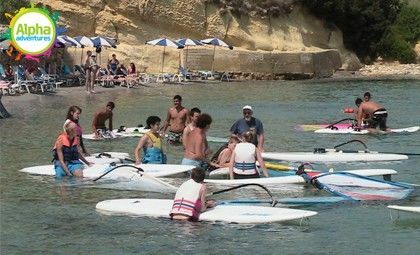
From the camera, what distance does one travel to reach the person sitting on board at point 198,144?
17.1 meters

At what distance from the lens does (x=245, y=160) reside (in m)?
16.1

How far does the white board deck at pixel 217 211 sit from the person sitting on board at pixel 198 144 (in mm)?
2615

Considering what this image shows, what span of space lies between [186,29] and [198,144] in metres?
44.0

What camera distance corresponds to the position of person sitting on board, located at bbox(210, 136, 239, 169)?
57.7 ft

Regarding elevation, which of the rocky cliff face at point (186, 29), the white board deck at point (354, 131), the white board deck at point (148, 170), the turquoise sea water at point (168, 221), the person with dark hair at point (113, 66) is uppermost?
the rocky cliff face at point (186, 29)

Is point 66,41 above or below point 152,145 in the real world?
above

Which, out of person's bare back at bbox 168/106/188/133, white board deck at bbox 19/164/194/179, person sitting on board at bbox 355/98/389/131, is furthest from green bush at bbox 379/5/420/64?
white board deck at bbox 19/164/194/179

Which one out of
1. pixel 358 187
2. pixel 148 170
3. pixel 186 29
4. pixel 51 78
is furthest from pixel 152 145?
pixel 186 29

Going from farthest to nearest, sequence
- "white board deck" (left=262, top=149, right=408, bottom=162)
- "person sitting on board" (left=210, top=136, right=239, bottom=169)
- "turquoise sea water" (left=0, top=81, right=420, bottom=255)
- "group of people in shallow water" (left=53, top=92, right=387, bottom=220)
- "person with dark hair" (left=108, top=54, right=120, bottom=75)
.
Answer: "person with dark hair" (left=108, top=54, right=120, bottom=75) < "white board deck" (left=262, top=149, right=408, bottom=162) < "person sitting on board" (left=210, top=136, right=239, bottom=169) < "group of people in shallow water" (left=53, top=92, right=387, bottom=220) < "turquoise sea water" (left=0, top=81, right=420, bottom=255)

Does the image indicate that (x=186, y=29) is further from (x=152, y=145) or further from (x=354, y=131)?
(x=152, y=145)

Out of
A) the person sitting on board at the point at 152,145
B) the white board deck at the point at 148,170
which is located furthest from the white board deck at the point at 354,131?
the white board deck at the point at 148,170

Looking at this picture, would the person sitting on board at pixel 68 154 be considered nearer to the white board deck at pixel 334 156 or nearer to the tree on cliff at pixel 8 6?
the white board deck at pixel 334 156

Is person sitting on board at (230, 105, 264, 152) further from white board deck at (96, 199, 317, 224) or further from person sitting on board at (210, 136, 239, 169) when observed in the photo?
white board deck at (96, 199, 317, 224)

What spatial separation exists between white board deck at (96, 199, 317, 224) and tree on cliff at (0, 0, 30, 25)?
3407 cm
